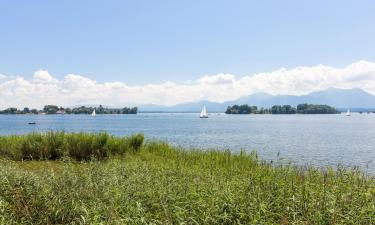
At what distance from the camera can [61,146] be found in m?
18.3

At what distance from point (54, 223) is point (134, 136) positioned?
14.0 meters

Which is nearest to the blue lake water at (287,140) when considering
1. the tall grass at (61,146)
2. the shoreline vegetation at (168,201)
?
the shoreline vegetation at (168,201)

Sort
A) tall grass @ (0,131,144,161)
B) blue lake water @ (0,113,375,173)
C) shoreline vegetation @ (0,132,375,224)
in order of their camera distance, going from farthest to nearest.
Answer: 1. blue lake water @ (0,113,375,173)
2. tall grass @ (0,131,144,161)
3. shoreline vegetation @ (0,132,375,224)

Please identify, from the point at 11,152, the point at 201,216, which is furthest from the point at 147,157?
the point at 201,216

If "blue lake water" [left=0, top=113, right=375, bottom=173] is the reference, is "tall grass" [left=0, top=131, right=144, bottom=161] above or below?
above

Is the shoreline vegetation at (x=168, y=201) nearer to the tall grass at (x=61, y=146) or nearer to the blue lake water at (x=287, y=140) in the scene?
the blue lake water at (x=287, y=140)

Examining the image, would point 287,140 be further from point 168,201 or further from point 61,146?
point 168,201

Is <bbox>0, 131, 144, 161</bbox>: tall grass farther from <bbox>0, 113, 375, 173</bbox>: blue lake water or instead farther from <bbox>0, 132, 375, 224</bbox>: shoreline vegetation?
<bbox>0, 132, 375, 224</bbox>: shoreline vegetation

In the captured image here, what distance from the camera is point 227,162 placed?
14992 millimetres

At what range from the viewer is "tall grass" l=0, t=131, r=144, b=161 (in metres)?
18.0

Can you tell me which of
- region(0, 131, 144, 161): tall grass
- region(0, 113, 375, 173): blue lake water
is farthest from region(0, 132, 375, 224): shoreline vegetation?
region(0, 131, 144, 161): tall grass

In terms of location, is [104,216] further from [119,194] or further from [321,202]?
[321,202]

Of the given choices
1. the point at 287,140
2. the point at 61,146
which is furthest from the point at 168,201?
the point at 287,140

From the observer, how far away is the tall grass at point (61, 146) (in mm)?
18044
